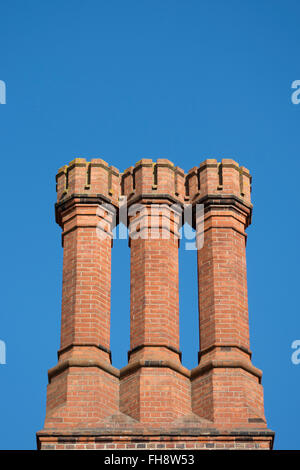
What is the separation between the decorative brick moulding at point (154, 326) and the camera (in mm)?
34188

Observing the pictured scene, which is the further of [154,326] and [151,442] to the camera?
[154,326]

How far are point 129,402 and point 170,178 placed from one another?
5553 millimetres

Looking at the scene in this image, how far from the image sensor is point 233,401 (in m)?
34.7

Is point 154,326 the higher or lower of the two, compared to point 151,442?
higher

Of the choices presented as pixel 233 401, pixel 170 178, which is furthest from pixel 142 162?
pixel 233 401

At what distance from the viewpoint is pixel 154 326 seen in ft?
118

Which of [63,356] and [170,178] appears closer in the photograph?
[63,356]

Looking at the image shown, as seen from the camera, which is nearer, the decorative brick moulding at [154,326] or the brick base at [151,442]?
the brick base at [151,442]

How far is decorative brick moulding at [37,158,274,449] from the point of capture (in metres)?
34.2

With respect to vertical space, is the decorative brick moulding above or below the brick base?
above

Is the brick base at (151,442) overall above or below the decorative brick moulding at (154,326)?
below

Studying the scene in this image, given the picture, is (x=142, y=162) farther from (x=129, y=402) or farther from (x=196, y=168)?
(x=129, y=402)

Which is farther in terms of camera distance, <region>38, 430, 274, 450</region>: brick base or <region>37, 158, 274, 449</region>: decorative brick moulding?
<region>37, 158, 274, 449</region>: decorative brick moulding
